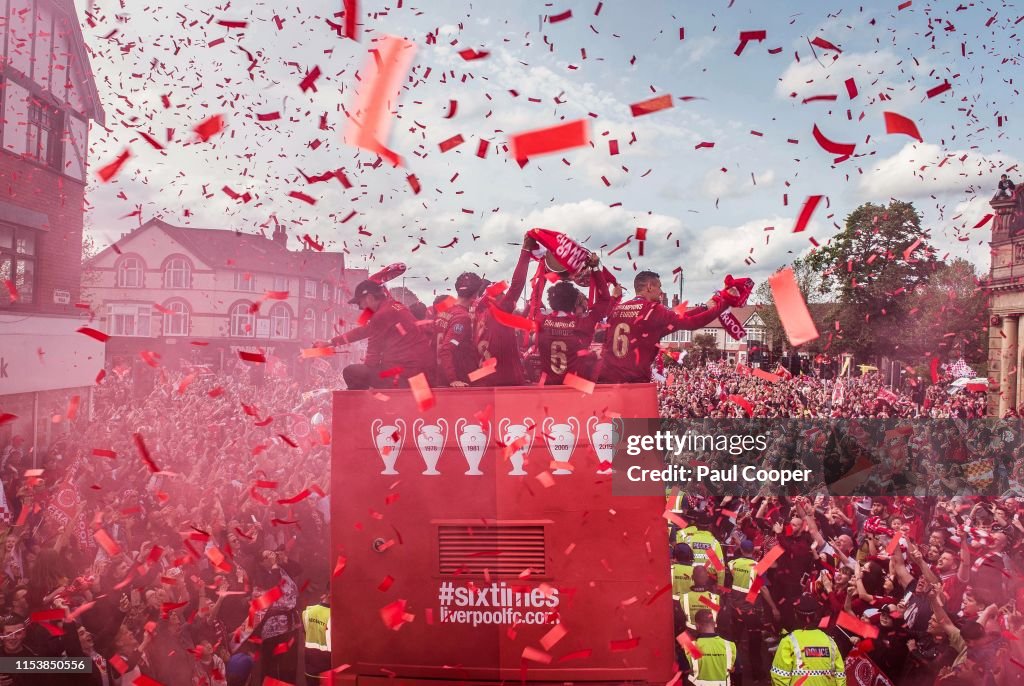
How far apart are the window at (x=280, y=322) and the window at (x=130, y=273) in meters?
6.63

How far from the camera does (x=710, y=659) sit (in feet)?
20.4

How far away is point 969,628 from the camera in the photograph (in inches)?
233

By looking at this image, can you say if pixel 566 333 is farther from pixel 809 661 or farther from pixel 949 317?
pixel 949 317

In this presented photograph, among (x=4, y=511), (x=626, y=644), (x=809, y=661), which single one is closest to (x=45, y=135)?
(x=4, y=511)

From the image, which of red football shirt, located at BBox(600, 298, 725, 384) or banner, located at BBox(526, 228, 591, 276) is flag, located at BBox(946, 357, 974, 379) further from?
banner, located at BBox(526, 228, 591, 276)

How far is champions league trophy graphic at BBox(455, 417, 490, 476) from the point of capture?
4.35 m

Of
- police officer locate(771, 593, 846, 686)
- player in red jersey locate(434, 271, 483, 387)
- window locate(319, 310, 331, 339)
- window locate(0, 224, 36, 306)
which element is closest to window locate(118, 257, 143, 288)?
window locate(319, 310, 331, 339)

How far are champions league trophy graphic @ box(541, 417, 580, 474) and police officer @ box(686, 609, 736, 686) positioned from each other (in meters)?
3.24

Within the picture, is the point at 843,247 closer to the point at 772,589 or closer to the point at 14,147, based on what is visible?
the point at 772,589

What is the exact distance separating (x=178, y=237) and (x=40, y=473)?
26.6 meters

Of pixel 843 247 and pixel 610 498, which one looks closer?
pixel 610 498

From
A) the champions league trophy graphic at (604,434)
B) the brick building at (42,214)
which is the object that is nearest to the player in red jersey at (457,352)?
the champions league trophy graphic at (604,434)

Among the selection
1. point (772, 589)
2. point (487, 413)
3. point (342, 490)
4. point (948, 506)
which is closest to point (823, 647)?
point (772, 589)

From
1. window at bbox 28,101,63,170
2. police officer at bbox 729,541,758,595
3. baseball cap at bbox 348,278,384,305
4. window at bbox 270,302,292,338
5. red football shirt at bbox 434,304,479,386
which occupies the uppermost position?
window at bbox 28,101,63,170
